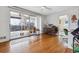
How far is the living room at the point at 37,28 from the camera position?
12.4 feet

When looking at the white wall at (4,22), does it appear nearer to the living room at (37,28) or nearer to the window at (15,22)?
the living room at (37,28)

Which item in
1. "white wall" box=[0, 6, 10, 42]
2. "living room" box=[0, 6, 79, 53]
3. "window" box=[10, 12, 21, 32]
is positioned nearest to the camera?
"living room" box=[0, 6, 79, 53]

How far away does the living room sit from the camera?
377 cm

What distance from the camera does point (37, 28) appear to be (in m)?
8.45

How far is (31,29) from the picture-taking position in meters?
7.87

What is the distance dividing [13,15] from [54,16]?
9.25 feet

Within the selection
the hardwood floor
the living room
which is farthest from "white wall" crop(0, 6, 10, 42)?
the hardwood floor

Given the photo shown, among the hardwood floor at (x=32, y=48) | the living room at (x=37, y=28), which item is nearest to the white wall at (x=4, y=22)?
the living room at (x=37, y=28)

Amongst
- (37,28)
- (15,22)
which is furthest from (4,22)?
(37,28)

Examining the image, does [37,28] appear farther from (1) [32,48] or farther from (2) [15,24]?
(1) [32,48]

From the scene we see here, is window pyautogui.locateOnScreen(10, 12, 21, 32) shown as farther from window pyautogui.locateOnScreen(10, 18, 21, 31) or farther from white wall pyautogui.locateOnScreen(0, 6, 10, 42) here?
white wall pyautogui.locateOnScreen(0, 6, 10, 42)
